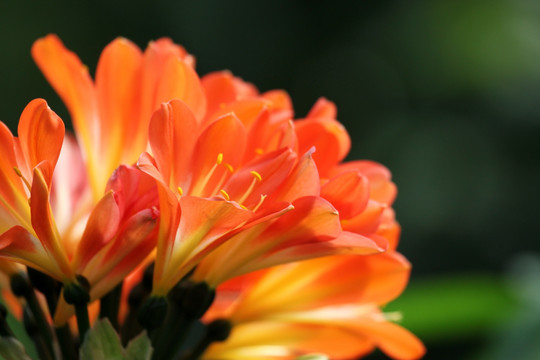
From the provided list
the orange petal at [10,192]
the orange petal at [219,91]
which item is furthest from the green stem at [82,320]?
the orange petal at [219,91]

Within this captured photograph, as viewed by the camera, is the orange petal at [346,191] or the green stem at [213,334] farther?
the green stem at [213,334]

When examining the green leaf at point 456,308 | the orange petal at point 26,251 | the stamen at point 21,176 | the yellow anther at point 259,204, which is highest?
the green leaf at point 456,308

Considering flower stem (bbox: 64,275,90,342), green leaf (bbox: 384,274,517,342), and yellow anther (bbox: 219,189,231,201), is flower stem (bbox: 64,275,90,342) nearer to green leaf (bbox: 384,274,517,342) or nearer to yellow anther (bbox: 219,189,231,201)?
yellow anther (bbox: 219,189,231,201)

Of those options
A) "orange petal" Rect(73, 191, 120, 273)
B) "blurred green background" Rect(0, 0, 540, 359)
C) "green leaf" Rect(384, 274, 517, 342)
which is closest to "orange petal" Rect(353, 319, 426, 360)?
"orange petal" Rect(73, 191, 120, 273)

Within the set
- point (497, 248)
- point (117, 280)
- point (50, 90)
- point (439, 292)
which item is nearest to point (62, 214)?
point (117, 280)

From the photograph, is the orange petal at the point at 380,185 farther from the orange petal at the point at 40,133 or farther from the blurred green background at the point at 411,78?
the blurred green background at the point at 411,78

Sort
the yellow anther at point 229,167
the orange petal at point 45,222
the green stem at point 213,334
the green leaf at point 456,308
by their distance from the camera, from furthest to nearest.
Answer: the green leaf at point 456,308, the green stem at point 213,334, the yellow anther at point 229,167, the orange petal at point 45,222

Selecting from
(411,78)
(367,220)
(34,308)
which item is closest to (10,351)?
(34,308)
